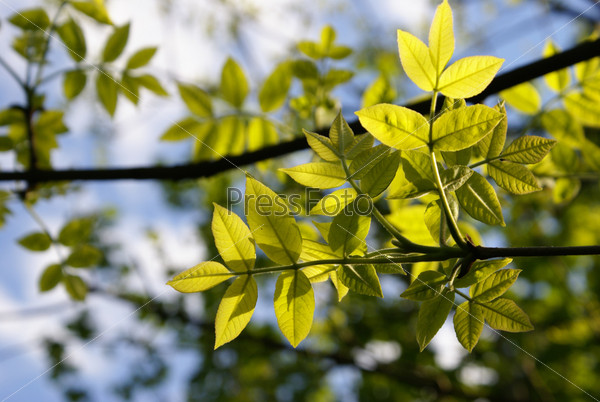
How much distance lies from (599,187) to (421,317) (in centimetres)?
660

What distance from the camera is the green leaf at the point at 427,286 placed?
832 millimetres

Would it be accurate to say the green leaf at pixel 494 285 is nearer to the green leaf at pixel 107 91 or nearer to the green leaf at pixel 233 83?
the green leaf at pixel 233 83

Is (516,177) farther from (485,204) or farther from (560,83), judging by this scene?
(560,83)

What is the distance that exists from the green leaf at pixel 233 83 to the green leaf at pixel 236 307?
0.95 meters

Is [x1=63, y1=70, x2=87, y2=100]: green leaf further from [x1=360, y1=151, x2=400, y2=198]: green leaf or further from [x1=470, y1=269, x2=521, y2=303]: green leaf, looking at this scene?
[x1=470, y1=269, x2=521, y2=303]: green leaf

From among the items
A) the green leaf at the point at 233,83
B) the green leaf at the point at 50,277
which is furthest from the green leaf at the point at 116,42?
the green leaf at the point at 50,277

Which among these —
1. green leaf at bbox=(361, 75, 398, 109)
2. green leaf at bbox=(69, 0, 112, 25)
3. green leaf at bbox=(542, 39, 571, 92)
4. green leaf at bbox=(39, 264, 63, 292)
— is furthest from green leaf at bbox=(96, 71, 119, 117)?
green leaf at bbox=(542, 39, 571, 92)

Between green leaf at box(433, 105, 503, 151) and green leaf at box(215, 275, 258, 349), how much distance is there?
490 millimetres

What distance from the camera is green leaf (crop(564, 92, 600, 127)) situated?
59.1 inches

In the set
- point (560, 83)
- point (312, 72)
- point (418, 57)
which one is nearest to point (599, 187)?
point (560, 83)

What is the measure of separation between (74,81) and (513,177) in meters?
1.62

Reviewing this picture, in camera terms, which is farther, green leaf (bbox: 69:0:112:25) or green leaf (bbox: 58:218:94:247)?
green leaf (bbox: 58:218:94:247)

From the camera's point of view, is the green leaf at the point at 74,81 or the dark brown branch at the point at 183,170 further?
the green leaf at the point at 74,81

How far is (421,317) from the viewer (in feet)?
2.82
